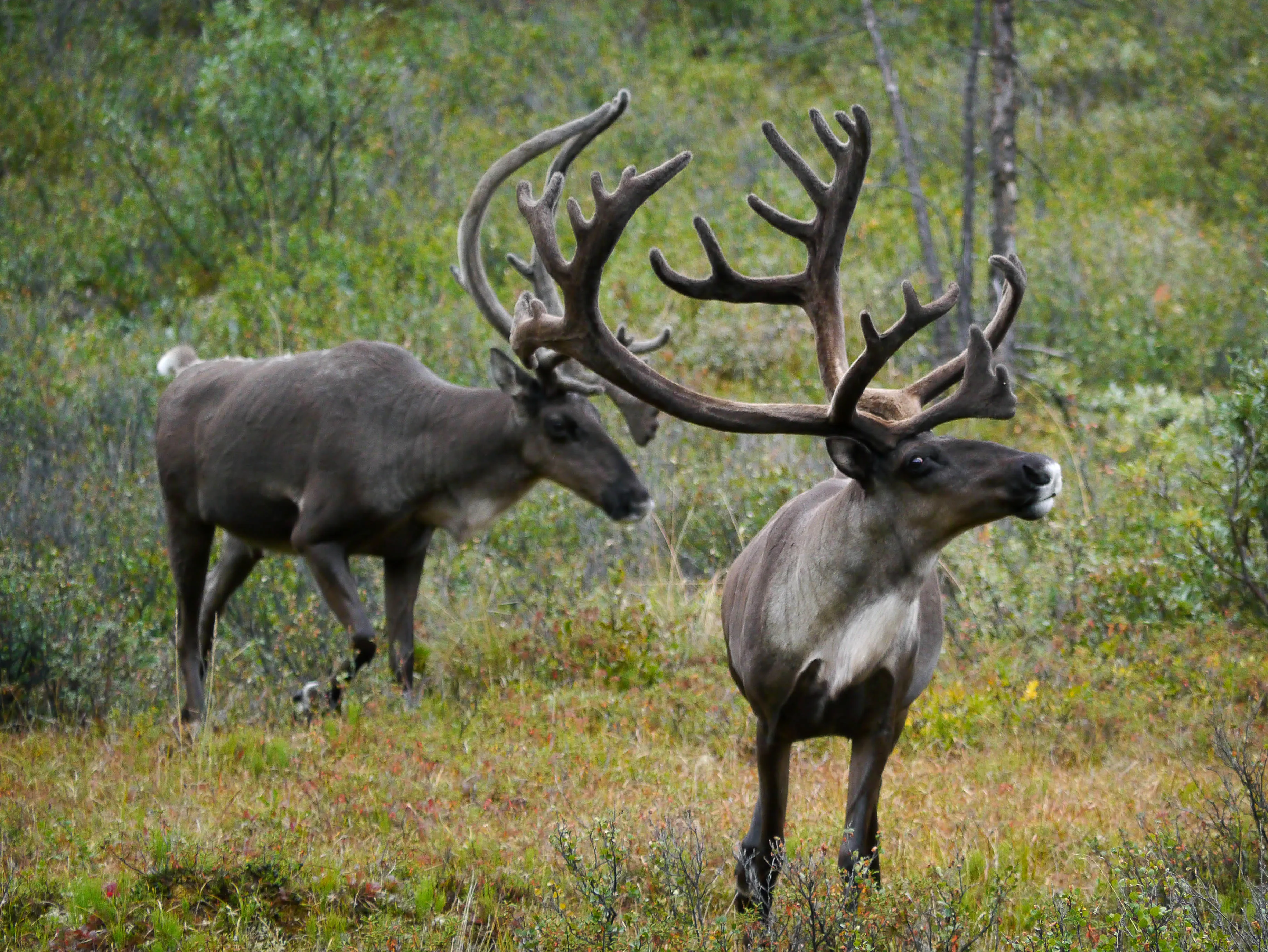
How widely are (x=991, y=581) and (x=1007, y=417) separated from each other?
4.21 meters

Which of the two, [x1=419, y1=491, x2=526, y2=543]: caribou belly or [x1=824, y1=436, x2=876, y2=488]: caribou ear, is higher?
[x1=824, y1=436, x2=876, y2=488]: caribou ear

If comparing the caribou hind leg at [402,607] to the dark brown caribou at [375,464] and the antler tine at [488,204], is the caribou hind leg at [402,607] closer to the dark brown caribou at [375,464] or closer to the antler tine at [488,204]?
the dark brown caribou at [375,464]

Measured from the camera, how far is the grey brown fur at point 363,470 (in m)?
7.64

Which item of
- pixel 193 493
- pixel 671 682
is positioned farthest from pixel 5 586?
pixel 671 682

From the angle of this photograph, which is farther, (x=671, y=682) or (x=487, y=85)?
(x=487, y=85)

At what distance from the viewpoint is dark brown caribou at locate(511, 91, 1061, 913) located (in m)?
4.36

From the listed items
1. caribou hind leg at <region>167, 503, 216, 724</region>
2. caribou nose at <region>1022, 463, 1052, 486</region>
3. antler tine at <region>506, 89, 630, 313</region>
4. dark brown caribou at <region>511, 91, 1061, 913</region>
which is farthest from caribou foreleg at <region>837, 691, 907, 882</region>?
caribou hind leg at <region>167, 503, 216, 724</region>

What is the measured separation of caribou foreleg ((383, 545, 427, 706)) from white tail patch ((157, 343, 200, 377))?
2.05 m

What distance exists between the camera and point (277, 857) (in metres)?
5.09

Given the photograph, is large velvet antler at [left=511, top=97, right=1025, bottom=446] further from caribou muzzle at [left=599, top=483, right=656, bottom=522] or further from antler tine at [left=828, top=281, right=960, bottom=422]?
caribou muzzle at [left=599, top=483, right=656, bottom=522]

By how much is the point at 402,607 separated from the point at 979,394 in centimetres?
447

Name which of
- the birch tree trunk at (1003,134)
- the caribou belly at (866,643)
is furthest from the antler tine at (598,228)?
the birch tree trunk at (1003,134)

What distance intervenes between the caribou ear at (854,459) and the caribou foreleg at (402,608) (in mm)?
4010

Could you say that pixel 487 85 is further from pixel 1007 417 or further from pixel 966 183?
pixel 1007 417
